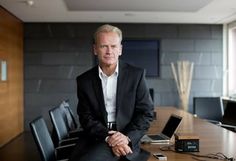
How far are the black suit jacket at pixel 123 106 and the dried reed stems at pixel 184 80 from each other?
5.33m

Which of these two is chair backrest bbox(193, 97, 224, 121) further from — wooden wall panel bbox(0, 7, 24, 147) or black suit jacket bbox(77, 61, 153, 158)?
black suit jacket bbox(77, 61, 153, 158)

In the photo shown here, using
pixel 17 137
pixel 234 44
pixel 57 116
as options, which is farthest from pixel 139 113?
pixel 234 44

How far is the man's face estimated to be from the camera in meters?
1.82

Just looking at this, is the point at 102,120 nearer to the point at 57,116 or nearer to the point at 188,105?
the point at 57,116

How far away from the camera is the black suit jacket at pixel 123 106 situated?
6.24ft

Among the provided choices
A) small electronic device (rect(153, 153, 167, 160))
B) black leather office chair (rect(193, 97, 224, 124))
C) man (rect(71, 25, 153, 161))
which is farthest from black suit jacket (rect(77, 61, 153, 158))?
black leather office chair (rect(193, 97, 224, 124))

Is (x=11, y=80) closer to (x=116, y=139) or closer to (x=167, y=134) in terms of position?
(x=167, y=134)

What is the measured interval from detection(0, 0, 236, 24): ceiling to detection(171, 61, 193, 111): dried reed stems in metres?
0.95

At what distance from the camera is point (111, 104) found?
1.94 metres

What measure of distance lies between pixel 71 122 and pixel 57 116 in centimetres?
89

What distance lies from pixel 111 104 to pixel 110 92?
0.07 m

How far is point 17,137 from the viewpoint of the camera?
21.7ft

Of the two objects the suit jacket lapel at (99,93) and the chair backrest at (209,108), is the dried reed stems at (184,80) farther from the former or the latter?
the suit jacket lapel at (99,93)

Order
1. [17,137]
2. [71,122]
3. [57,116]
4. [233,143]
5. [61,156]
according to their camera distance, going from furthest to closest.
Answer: [17,137], [71,122], [57,116], [61,156], [233,143]
